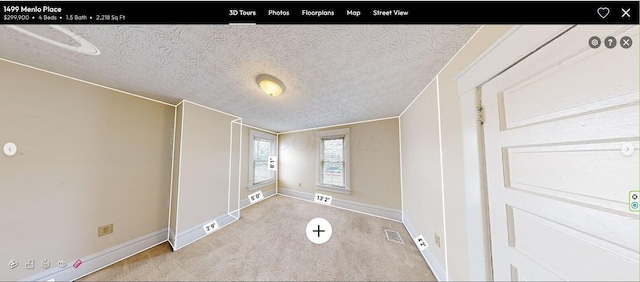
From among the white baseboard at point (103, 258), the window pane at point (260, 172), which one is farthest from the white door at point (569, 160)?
the window pane at point (260, 172)

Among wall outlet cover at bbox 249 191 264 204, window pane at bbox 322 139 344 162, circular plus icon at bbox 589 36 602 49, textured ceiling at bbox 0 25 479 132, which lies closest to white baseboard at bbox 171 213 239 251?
wall outlet cover at bbox 249 191 264 204

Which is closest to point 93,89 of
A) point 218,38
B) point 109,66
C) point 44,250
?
point 109,66

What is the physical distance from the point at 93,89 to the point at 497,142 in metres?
3.28

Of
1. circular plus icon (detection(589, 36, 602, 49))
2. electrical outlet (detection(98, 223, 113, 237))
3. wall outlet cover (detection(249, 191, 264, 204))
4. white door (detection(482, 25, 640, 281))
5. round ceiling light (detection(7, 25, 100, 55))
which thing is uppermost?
round ceiling light (detection(7, 25, 100, 55))

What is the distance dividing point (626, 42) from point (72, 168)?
11.0ft

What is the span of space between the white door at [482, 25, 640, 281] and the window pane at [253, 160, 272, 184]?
142 inches

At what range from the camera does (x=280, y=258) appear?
1750 mm

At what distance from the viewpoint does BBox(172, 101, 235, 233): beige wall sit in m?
2.01

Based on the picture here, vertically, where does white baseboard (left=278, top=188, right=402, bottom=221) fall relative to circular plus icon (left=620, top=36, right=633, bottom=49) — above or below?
below

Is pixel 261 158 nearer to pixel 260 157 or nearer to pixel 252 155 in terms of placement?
pixel 260 157

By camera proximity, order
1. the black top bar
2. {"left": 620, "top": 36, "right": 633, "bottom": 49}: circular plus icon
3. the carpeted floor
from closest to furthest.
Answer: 1. {"left": 620, "top": 36, "right": 633, "bottom": 49}: circular plus icon
2. the black top bar
3. the carpeted floor

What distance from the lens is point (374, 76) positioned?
56.3 inches

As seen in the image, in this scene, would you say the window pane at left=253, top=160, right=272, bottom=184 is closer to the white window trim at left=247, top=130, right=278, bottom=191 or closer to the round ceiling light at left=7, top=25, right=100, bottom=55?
the white window trim at left=247, top=130, right=278, bottom=191

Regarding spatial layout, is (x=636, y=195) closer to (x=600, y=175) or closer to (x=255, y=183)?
(x=600, y=175)
